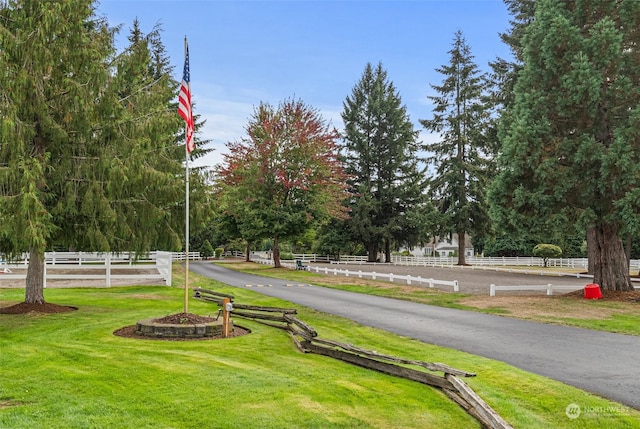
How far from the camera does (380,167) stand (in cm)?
6100

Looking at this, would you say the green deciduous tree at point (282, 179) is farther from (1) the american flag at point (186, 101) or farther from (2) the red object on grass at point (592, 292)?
(1) the american flag at point (186, 101)

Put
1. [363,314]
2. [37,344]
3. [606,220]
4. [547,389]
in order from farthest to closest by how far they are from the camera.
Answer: [606,220] → [363,314] → [37,344] → [547,389]

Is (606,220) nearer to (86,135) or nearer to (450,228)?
(86,135)

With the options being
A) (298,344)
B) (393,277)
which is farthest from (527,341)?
(393,277)

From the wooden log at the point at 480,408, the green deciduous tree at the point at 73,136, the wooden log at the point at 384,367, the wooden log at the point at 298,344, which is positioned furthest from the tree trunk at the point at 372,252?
the wooden log at the point at 480,408

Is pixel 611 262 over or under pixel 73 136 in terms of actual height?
under

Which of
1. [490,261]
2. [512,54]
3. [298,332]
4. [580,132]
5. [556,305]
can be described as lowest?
[556,305]

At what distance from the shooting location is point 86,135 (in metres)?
14.3

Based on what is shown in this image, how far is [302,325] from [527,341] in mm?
4791

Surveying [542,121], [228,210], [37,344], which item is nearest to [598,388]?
[37,344]

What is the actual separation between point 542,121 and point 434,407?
1883 cm

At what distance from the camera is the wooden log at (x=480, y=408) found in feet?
18.0

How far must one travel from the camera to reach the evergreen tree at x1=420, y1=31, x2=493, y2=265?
52.0 meters

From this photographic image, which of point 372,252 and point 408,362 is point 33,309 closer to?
point 408,362
